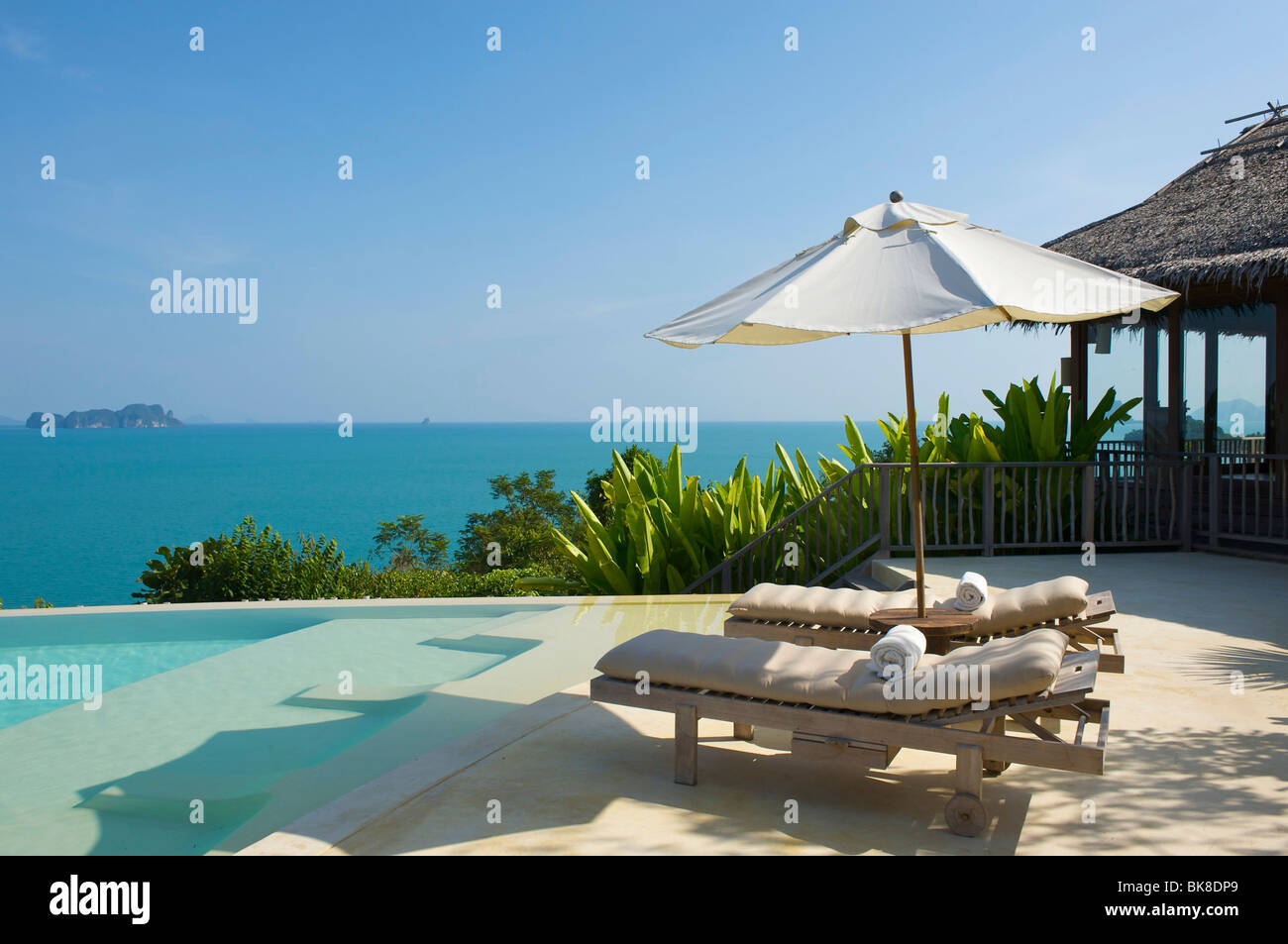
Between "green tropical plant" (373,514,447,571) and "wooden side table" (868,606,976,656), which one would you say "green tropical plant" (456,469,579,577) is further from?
"wooden side table" (868,606,976,656)

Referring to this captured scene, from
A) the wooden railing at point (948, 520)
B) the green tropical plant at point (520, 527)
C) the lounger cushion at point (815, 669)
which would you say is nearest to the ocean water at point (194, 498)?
the green tropical plant at point (520, 527)

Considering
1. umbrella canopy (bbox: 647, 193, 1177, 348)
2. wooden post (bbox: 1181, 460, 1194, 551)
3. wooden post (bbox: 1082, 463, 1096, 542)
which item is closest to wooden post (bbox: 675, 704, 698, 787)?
umbrella canopy (bbox: 647, 193, 1177, 348)

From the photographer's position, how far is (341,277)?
60.7m

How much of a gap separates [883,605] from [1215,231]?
834 cm

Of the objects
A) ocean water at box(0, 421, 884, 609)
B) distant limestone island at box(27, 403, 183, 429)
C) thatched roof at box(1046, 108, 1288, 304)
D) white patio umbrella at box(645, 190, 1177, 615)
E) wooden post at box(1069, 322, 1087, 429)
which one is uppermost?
distant limestone island at box(27, 403, 183, 429)

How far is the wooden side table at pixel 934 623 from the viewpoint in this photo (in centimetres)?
409

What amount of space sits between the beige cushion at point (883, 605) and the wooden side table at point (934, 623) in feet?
0.36

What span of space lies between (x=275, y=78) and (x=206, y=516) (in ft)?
104

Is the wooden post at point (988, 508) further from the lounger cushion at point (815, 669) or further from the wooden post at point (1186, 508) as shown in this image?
the lounger cushion at point (815, 669)

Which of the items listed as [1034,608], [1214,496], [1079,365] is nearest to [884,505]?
[1214,496]

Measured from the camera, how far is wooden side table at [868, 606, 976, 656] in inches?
161

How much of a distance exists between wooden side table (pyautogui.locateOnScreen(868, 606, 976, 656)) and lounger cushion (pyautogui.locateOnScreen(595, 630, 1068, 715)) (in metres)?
0.44

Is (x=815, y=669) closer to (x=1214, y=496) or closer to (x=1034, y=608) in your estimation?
(x=1034, y=608)
